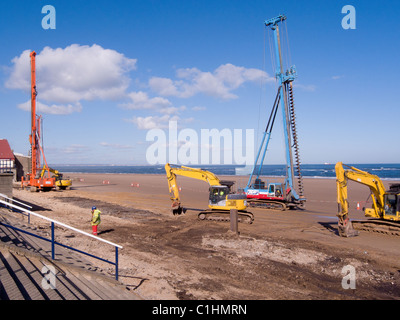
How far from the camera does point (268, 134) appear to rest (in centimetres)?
2755

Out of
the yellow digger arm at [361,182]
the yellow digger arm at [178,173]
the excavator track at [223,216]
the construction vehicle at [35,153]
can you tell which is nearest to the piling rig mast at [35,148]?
the construction vehicle at [35,153]

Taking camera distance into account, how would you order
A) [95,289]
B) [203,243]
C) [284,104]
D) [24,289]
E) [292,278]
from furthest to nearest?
[284,104] < [203,243] < [292,278] < [95,289] < [24,289]

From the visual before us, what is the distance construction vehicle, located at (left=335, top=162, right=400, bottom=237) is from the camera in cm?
1678

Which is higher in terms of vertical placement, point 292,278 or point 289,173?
point 289,173

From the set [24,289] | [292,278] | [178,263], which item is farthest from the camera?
[178,263]

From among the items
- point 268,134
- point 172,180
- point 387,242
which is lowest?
point 387,242

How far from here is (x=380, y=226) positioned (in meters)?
17.4

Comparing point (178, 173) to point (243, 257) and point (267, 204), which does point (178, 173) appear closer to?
point (267, 204)

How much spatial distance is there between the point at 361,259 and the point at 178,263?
295 inches

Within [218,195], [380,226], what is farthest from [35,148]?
[380,226]
